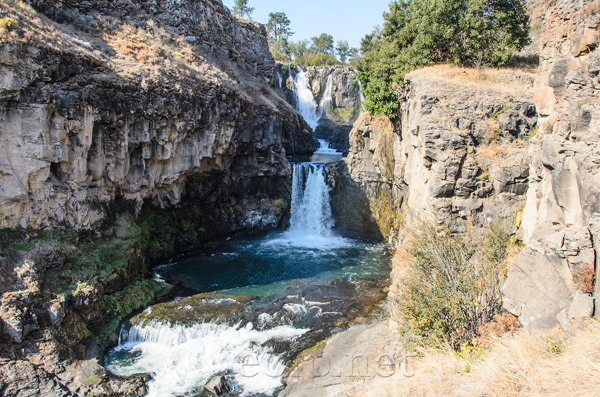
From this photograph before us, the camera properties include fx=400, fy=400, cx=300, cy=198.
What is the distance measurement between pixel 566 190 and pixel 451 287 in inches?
149

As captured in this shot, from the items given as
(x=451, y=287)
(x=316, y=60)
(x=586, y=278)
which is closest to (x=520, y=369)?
(x=586, y=278)

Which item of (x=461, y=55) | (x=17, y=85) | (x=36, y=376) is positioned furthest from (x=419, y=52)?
(x=36, y=376)

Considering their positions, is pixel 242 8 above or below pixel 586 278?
above

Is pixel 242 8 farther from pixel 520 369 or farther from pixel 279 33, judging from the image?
pixel 520 369

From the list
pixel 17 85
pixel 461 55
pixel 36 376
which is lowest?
pixel 36 376

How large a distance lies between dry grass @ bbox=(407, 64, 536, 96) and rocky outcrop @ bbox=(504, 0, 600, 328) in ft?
33.9

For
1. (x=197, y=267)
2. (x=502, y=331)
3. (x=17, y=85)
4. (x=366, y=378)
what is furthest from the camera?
(x=197, y=267)

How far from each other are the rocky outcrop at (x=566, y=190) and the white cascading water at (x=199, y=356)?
8.46 metres

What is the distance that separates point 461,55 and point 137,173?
20.3 m

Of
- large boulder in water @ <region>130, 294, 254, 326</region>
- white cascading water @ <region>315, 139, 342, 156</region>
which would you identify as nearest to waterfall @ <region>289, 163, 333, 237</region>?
large boulder in water @ <region>130, 294, 254, 326</region>

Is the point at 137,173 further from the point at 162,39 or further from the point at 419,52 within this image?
the point at 419,52

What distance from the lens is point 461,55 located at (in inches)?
966

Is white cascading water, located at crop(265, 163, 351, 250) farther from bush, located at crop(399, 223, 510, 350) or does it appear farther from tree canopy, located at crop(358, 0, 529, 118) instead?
bush, located at crop(399, 223, 510, 350)

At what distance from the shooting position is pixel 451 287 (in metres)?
11.1
